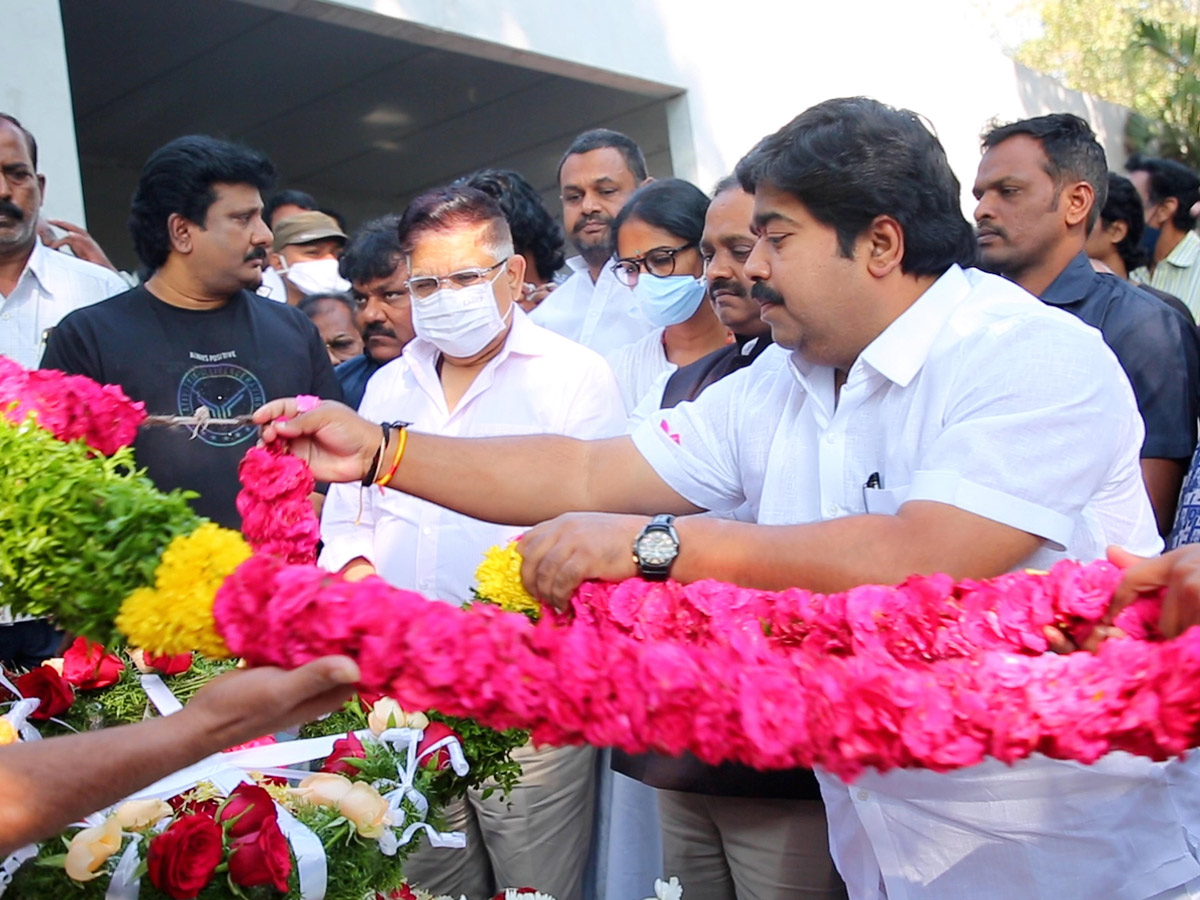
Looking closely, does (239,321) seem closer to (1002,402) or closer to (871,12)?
(1002,402)

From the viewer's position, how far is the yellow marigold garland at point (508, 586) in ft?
8.91

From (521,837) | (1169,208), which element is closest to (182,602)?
(521,837)

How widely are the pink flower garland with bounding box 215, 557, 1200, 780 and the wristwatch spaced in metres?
0.58

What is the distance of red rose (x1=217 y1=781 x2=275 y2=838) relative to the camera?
231cm

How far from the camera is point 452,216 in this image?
4176 mm

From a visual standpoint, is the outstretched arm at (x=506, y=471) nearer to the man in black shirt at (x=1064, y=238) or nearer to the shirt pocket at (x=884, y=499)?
the shirt pocket at (x=884, y=499)

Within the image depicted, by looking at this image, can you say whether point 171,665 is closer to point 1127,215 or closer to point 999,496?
point 999,496

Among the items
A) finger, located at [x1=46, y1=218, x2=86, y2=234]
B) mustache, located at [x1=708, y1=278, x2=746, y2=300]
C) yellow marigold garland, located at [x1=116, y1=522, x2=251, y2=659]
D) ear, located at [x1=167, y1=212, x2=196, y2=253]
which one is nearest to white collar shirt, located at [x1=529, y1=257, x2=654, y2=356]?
mustache, located at [x1=708, y1=278, x2=746, y2=300]

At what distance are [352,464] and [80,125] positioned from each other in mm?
8967

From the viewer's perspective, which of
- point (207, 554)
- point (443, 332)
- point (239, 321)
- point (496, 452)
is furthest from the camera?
point (239, 321)

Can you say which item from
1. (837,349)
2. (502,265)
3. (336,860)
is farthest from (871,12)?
(336,860)

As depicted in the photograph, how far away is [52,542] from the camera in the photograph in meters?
1.96

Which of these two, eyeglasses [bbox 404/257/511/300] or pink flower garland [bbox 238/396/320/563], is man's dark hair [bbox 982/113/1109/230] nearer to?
eyeglasses [bbox 404/257/511/300]

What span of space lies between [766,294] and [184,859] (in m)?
1.65
